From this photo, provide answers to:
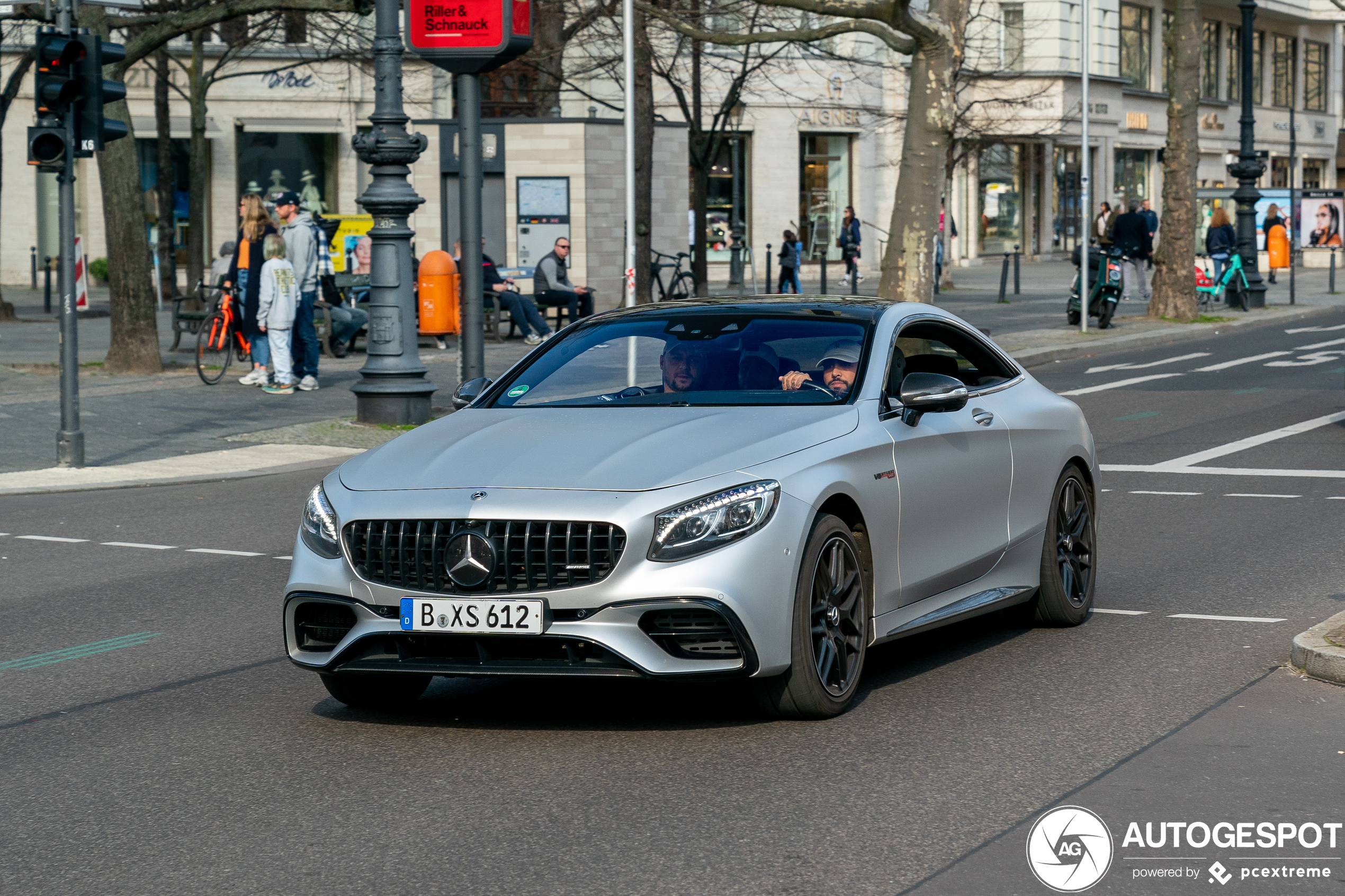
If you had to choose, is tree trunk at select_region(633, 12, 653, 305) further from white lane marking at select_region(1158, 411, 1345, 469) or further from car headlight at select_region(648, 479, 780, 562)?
car headlight at select_region(648, 479, 780, 562)

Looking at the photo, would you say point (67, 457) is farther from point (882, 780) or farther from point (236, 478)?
point (882, 780)

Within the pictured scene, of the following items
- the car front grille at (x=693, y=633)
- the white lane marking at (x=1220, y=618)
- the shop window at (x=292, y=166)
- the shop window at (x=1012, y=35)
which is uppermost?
the shop window at (x=1012, y=35)

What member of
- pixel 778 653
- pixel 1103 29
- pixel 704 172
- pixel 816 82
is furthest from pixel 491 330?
pixel 1103 29

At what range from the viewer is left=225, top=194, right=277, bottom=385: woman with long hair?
1991 cm

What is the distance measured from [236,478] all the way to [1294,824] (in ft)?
34.8

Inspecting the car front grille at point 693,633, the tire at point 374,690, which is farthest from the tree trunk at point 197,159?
the car front grille at point 693,633

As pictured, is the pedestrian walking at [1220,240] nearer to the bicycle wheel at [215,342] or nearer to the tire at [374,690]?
the bicycle wheel at [215,342]

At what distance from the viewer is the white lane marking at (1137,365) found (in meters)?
23.7

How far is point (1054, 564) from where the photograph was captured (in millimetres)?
7984

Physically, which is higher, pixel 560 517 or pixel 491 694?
pixel 560 517

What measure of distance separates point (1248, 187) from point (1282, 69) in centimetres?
4157

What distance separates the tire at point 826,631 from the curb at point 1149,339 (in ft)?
55.3

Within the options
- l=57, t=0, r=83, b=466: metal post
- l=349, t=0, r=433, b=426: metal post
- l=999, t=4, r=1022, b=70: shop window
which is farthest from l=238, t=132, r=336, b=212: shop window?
l=57, t=0, r=83, b=466: metal post

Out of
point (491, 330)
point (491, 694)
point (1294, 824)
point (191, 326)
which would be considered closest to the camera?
point (1294, 824)
